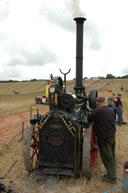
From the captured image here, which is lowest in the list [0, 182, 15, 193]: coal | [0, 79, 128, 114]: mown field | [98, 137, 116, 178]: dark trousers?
[0, 182, 15, 193]: coal

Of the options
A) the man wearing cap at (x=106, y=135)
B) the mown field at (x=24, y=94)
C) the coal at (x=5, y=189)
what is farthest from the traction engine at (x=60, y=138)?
the mown field at (x=24, y=94)

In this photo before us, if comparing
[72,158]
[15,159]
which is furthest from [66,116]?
[15,159]

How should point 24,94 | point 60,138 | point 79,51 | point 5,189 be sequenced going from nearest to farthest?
1. point 5,189
2. point 60,138
3. point 79,51
4. point 24,94

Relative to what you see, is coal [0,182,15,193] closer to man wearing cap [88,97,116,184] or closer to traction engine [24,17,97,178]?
traction engine [24,17,97,178]

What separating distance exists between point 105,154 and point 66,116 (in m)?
1.01

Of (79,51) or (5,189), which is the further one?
(79,51)

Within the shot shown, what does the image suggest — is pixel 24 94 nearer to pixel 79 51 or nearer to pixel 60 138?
pixel 79 51

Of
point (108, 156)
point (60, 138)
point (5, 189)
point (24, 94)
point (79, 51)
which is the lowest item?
point (5, 189)

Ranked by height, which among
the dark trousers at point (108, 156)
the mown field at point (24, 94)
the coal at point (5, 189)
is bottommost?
the coal at point (5, 189)

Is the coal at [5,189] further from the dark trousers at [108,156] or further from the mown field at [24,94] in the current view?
the mown field at [24,94]

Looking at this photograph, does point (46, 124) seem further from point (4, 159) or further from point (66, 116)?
point (4, 159)

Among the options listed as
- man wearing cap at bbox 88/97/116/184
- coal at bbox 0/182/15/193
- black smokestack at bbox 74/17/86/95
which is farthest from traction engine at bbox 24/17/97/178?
black smokestack at bbox 74/17/86/95

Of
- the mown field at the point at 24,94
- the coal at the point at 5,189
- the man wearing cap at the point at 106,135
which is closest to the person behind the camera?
the coal at the point at 5,189

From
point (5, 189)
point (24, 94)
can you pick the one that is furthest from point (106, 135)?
point (24, 94)
